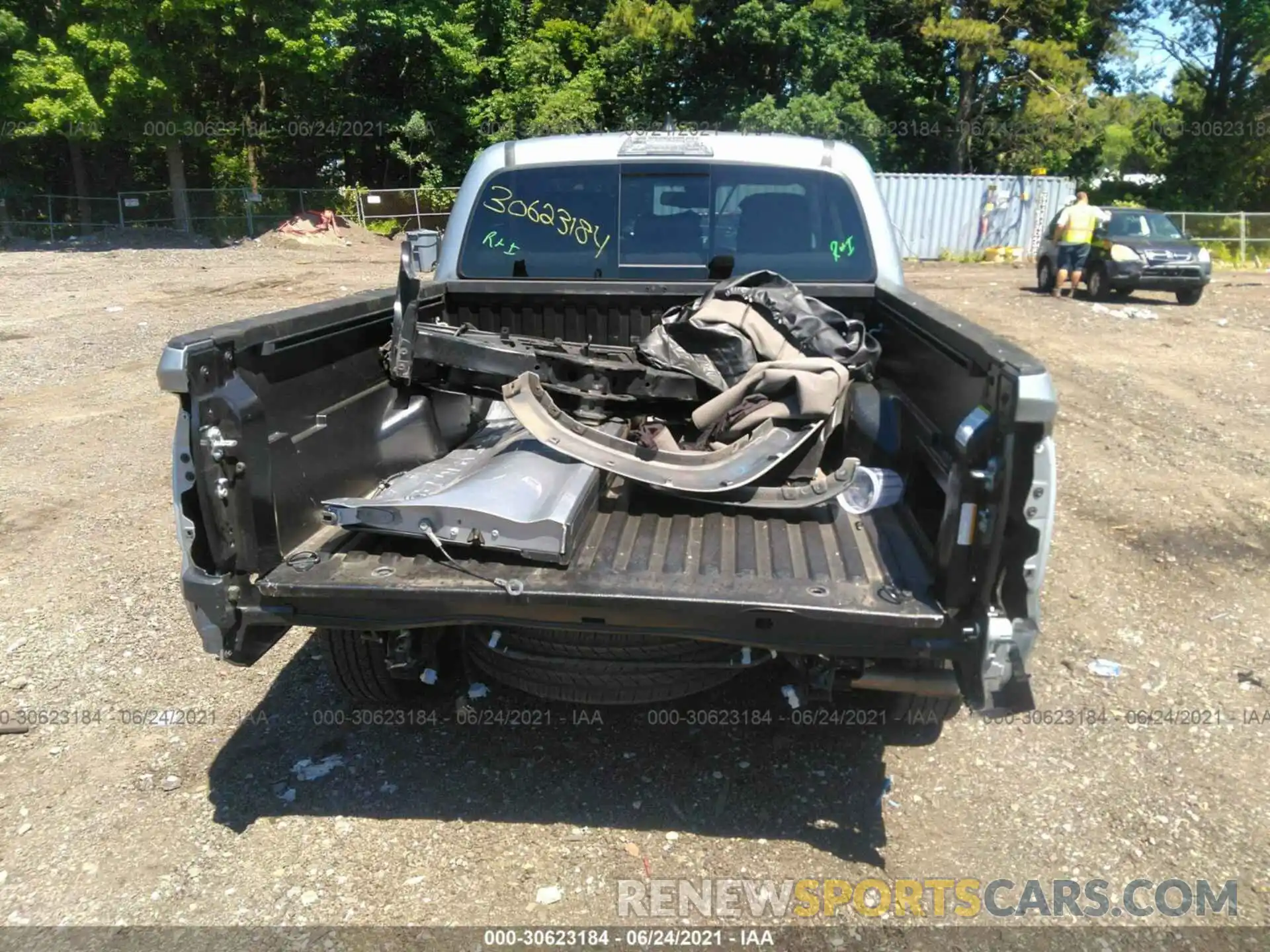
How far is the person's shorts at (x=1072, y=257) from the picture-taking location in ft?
50.3

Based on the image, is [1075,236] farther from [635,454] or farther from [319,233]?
[319,233]

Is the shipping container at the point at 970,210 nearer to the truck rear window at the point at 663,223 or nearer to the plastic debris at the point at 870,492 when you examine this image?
the truck rear window at the point at 663,223

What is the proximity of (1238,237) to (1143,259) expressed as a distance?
40.3 ft

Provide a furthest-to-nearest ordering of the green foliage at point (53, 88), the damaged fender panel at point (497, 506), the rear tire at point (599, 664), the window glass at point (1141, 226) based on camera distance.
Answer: the green foliage at point (53, 88) → the window glass at point (1141, 226) → the rear tire at point (599, 664) → the damaged fender panel at point (497, 506)

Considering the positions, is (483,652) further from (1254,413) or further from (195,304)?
(195,304)

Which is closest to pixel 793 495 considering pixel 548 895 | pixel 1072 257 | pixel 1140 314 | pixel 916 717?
pixel 916 717

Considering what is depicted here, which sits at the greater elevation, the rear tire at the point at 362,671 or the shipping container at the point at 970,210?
the shipping container at the point at 970,210

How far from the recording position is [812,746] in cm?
344

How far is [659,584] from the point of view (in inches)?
103

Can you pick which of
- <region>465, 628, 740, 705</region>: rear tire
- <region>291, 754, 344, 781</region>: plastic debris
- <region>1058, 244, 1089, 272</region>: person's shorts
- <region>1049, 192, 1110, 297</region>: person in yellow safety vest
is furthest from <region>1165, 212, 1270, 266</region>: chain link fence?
<region>291, 754, 344, 781</region>: plastic debris

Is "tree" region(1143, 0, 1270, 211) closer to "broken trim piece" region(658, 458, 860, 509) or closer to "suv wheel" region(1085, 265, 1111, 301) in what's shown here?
"suv wheel" region(1085, 265, 1111, 301)

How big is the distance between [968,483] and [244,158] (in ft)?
106

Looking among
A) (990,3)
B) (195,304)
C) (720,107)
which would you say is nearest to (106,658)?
(195,304)
